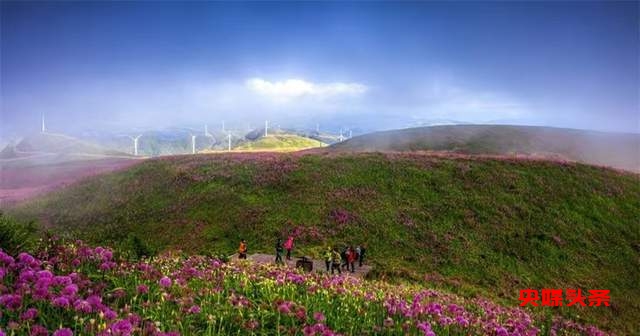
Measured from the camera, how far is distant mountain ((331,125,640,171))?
3223 inches

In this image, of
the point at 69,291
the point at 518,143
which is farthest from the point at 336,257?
the point at 518,143

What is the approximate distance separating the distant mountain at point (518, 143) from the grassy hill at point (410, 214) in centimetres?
3272

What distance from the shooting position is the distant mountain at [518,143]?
81875 millimetres

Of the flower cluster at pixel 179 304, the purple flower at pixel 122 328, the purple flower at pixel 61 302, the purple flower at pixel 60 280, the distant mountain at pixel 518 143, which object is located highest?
the distant mountain at pixel 518 143

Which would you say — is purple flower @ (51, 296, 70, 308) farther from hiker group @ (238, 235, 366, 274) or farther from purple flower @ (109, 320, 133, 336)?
hiker group @ (238, 235, 366, 274)

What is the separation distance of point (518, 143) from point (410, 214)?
189 feet

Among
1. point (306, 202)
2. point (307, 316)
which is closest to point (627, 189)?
point (306, 202)

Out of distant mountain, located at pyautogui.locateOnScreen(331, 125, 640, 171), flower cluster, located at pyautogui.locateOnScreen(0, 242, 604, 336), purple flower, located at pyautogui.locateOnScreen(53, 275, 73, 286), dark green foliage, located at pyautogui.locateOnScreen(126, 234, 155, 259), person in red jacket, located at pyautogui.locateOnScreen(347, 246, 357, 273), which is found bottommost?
person in red jacket, located at pyautogui.locateOnScreen(347, 246, 357, 273)

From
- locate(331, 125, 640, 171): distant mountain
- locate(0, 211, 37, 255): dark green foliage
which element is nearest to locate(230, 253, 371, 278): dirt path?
locate(0, 211, 37, 255): dark green foliage

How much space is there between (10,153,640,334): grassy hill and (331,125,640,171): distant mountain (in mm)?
32720

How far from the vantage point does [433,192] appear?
142ft

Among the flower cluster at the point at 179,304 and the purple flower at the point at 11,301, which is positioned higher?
the purple flower at the point at 11,301

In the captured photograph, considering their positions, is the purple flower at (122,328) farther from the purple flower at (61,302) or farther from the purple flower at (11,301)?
the purple flower at (11,301)

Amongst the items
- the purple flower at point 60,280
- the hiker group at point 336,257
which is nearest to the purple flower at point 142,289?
the purple flower at point 60,280
